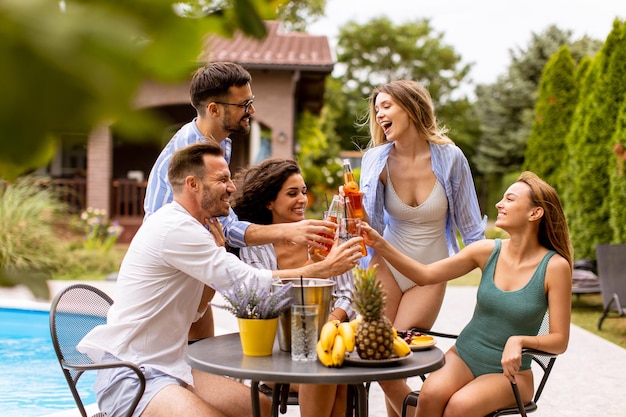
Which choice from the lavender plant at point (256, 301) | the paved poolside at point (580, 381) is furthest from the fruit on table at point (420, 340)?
the paved poolside at point (580, 381)

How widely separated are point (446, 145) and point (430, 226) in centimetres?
40

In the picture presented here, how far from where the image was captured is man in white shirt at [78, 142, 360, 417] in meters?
2.78

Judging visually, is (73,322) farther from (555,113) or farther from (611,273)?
(555,113)

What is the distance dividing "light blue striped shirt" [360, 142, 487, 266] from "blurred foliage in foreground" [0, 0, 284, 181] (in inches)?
129

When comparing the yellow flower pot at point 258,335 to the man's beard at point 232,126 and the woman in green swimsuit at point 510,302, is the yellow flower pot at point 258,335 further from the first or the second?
the man's beard at point 232,126

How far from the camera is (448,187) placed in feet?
12.0

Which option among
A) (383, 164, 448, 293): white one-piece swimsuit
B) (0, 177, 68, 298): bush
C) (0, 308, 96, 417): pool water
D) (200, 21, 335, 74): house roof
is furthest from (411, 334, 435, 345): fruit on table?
(200, 21, 335, 74): house roof

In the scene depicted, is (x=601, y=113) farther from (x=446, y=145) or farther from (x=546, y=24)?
(x=546, y=24)

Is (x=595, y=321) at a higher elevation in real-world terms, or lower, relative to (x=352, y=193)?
lower

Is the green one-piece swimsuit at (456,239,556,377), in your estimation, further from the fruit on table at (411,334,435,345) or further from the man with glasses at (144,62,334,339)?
the man with glasses at (144,62,334,339)

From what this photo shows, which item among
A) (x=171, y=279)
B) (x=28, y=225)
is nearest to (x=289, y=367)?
(x=171, y=279)

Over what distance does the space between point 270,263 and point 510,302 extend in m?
1.10

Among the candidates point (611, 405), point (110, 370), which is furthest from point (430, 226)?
point (611, 405)

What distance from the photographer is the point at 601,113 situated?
9.74m
